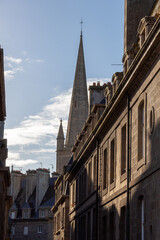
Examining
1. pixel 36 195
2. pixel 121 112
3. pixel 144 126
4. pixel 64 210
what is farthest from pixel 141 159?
pixel 36 195

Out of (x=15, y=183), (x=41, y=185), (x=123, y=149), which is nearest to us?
(x=123, y=149)

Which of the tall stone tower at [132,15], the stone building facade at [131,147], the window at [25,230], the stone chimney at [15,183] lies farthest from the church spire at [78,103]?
the tall stone tower at [132,15]

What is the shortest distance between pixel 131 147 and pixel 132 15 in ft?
27.5

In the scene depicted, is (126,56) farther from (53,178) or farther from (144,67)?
(53,178)

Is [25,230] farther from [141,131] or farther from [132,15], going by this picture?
[141,131]

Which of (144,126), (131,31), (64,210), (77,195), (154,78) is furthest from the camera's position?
(64,210)

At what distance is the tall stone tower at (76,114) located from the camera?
403 feet

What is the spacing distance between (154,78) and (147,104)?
124 centimetres

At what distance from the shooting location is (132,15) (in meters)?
29.4

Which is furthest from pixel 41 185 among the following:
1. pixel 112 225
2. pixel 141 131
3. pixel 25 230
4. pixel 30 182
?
pixel 141 131

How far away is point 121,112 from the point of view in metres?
26.2

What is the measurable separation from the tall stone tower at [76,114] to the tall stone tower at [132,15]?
92676 millimetres

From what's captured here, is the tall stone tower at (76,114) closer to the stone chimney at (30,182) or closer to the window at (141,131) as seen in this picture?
the stone chimney at (30,182)

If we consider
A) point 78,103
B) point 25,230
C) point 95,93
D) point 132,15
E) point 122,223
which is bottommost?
point 122,223
